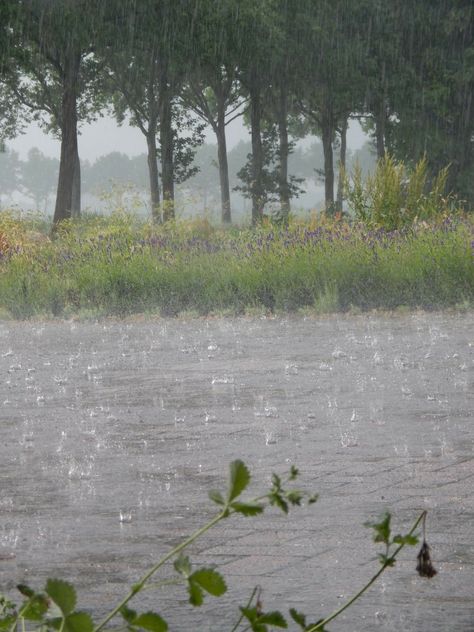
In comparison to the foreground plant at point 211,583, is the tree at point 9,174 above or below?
above

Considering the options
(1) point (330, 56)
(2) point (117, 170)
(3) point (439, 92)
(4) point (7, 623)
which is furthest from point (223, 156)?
(2) point (117, 170)

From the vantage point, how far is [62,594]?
154 centimetres

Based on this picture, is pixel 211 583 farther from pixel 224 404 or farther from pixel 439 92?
pixel 439 92

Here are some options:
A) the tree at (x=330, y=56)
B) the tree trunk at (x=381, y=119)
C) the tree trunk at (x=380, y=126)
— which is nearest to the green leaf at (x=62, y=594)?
the tree at (x=330, y=56)

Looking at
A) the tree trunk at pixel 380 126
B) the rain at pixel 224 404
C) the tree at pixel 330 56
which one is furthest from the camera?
the tree trunk at pixel 380 126

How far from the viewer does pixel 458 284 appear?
16203 mm

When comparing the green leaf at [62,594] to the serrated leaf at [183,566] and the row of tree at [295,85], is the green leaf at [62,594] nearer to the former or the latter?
the serrated leaf at [183,566]

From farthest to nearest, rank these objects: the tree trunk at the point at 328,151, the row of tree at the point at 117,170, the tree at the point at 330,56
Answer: the row of tree at the point at 117,170 → the tree trunk at the point at 328,151 → the tree at the point at 330,56

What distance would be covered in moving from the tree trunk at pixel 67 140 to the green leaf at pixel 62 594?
111 ft

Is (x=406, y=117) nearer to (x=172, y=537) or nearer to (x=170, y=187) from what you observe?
(x=170, y=187)

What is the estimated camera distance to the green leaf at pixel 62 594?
5.01ft

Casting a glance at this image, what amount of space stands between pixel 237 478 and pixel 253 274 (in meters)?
15.4

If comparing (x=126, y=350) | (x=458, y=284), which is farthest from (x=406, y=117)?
(x=126, y=350)

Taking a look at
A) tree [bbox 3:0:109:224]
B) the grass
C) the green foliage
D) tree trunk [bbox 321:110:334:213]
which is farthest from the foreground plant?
tree trunk [bbox 321:110:334:213]
